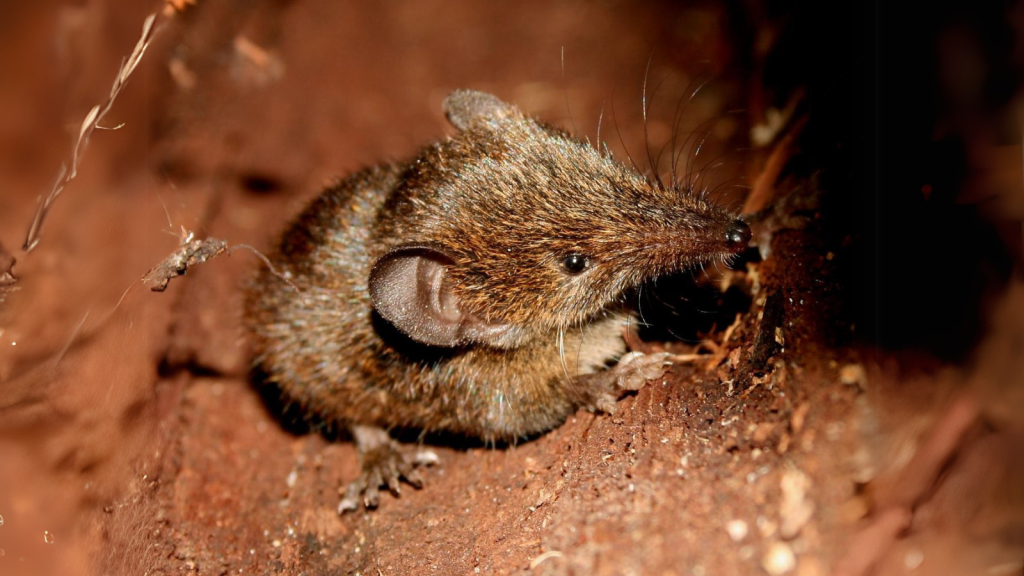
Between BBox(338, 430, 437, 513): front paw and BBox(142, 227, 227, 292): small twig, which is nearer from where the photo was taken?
BBox(142, 227, 227, 292): small twig

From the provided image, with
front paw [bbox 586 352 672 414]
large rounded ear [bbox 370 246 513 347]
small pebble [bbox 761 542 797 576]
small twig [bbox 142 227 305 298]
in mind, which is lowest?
small pebble [bbox 761 542 797 576]

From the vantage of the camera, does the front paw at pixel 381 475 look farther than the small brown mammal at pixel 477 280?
Yes

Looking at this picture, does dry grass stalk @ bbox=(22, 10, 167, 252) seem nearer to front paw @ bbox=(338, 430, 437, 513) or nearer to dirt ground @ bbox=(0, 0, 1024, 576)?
dirt ground @ bbox=(0, 0, 1024, 576)

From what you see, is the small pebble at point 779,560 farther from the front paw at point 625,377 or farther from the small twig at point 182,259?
the small twig at point 182,259

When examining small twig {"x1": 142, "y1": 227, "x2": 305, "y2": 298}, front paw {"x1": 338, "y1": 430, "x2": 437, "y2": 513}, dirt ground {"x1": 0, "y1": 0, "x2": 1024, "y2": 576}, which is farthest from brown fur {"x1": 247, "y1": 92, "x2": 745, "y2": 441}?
small twig {"x1": 142, "y1": 227, "x2": 305, "y2": 298}

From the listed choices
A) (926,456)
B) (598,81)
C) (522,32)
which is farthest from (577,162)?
(522,32)

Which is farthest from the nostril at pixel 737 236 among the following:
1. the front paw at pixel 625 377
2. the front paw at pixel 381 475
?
the front paw at pixel 381 475
